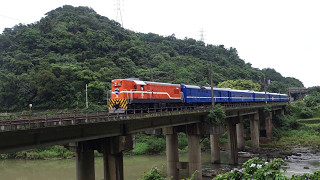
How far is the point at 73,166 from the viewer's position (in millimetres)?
40875

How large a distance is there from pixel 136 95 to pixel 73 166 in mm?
21809

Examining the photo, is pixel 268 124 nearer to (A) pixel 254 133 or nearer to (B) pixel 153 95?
(A) pixel 254 133

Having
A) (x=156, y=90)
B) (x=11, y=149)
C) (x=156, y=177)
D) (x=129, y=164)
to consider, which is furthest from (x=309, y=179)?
(x=129, y=164)

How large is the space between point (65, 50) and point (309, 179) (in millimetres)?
83587

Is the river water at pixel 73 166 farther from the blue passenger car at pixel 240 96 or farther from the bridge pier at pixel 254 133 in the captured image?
the blue passenger car at pixel 240 96

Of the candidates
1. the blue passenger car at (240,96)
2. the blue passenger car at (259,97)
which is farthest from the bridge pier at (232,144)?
the blue passenger car at (259,97)

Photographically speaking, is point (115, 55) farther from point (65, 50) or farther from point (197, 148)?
point (197, 148)

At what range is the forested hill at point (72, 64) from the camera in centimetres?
5838

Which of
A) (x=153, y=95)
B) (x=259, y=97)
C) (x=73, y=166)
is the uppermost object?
(x=153, y=95)

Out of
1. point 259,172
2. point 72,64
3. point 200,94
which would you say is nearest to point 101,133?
point 259,172

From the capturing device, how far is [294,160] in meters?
39.5

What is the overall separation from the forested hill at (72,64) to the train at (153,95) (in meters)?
26.1

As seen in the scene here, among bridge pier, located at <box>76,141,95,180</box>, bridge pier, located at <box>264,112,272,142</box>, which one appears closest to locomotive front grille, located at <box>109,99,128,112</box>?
bridge pier, located at <box>76,141,95,180</box>

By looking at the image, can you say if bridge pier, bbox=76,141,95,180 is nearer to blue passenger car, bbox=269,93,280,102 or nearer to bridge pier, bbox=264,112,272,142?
bridge pier, bbox=264,112,272,142
